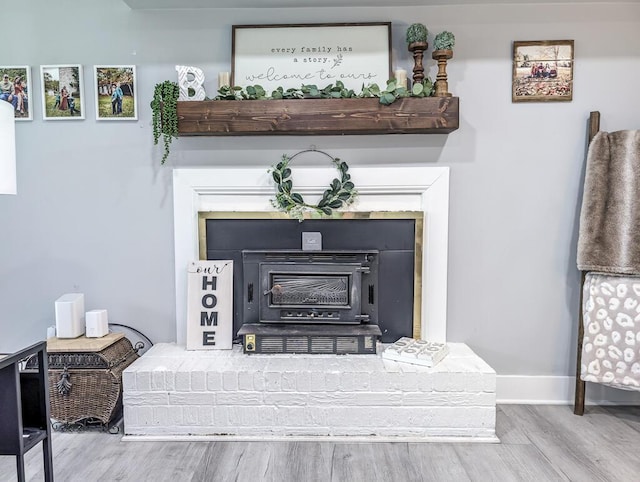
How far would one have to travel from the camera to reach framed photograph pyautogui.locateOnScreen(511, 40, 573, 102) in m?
2.40

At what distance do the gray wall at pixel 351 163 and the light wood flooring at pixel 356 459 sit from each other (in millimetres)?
510

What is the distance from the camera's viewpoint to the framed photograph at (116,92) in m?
2.48

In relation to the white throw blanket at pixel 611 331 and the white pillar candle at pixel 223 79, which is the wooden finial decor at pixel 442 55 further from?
the white throw blanket at pixel 611 331

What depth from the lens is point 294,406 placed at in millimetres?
2162

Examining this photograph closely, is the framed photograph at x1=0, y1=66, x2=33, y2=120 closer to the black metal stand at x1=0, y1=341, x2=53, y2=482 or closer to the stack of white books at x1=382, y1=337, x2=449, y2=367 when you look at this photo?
the black metal stand at x1=0, y1=341, x2=53, y2=482

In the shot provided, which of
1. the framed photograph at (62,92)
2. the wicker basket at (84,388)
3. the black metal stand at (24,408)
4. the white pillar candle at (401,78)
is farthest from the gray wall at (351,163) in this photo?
the black metal stand at (24,408)

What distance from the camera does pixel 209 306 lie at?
7.95 feet

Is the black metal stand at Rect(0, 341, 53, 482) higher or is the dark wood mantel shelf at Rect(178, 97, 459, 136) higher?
the dark wood mantel shelf at Rect(178, 97, 459, 136)

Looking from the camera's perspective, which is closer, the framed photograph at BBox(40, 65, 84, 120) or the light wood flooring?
the light wood flooring

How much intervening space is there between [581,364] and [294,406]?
1.52 metres

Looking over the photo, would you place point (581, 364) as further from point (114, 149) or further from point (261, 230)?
point (114, 149)

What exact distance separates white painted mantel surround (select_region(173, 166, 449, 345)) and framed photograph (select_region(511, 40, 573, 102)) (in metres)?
0.62

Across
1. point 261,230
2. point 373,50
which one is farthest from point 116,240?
point 373,50

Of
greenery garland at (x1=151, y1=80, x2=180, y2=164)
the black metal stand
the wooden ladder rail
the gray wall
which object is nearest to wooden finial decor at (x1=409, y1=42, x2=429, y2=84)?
the gray wall
